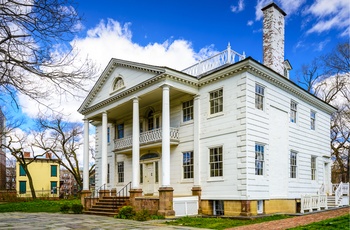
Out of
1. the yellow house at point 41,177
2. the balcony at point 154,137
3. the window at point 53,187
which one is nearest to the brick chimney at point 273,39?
the balcony at point 154,137

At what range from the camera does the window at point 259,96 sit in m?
17.3

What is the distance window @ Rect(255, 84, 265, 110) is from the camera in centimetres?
1728

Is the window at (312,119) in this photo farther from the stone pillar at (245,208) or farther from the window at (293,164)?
the stone pillar at (245,208)

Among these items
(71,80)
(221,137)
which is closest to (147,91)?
(221,137)

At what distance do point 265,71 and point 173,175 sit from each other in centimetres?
787

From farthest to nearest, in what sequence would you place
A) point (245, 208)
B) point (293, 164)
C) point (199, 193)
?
point (293, 164) < point (199, 193) < point (245, 208)

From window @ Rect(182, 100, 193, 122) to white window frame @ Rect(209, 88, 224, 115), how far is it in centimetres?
158

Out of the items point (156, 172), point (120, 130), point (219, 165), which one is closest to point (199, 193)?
point (219, 165)

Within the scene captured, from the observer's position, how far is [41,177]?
53500mm

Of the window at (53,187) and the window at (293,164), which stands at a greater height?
the window at (293,164)

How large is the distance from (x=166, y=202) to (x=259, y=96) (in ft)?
23.2

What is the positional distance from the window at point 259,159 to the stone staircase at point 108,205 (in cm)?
719

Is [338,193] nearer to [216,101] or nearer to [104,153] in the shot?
[216,101]

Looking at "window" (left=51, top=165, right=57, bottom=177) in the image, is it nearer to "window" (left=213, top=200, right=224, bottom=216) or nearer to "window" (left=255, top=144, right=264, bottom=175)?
"window" (left=213, top=200, right=224, bottom=216)
